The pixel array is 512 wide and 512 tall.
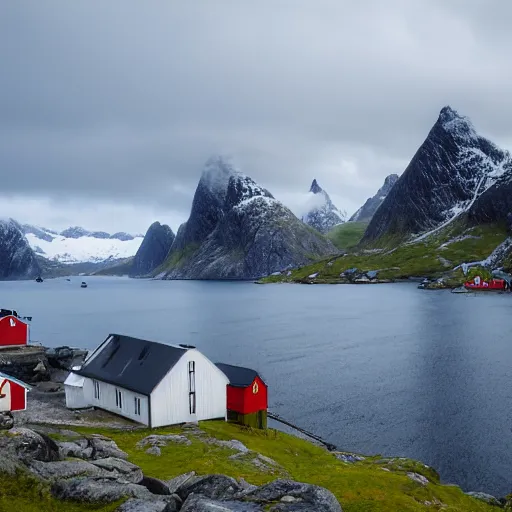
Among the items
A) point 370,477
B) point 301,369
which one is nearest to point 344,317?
point 301,369

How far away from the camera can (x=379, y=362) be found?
88562 millimetres

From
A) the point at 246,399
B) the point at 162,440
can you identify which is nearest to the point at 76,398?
the point at 246,399

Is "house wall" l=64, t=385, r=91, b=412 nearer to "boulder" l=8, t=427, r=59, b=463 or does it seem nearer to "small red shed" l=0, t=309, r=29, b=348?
"boulder" l=8, t=427, r=59, b=463

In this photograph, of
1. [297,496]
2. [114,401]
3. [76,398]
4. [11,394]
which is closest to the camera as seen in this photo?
[297,496]

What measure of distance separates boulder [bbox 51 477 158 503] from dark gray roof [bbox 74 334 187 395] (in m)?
24.9

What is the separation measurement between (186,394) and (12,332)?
49.5 meters

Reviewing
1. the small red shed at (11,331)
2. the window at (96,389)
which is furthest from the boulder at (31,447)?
the small red shed at (11,331)

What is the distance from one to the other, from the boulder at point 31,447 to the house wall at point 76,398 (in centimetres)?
2852

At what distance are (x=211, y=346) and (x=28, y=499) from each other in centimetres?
9053

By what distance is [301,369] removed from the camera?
84.3 meters

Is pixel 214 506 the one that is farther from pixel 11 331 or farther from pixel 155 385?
pixel 11 331

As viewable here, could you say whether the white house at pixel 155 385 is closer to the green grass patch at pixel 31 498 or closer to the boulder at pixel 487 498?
the boulder at pixel 487 498

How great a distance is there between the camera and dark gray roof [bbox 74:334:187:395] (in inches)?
1829

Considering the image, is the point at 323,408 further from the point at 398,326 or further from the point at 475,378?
the point at 398,326
